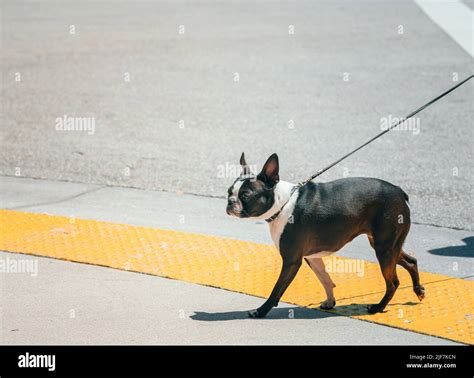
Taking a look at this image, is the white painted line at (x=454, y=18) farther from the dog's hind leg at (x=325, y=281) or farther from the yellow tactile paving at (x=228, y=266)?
the dog's hind leg at (x=325, y=281)

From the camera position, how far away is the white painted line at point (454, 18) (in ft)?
52.5

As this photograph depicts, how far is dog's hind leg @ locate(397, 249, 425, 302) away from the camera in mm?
6234

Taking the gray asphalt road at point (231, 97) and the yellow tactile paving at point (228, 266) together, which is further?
the gray asphalt road at point (231, 97)

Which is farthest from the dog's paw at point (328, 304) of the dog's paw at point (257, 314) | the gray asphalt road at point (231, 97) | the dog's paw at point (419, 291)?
the gray asphalt road at point (231, 97)

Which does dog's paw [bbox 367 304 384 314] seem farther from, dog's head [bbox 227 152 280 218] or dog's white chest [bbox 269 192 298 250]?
dog's head [bbox 227 152 280 218]

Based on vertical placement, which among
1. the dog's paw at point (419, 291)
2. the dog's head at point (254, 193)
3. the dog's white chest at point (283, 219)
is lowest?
the dog's paw at point (419, 291)

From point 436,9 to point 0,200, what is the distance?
41.1ft

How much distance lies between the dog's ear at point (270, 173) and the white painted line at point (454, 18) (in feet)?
32.6

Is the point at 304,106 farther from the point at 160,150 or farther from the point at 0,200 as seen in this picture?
the point at 0,200

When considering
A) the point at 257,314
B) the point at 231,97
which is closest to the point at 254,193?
the point at 257,314

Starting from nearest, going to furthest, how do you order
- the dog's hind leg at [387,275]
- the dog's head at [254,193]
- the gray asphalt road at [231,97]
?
the dog's head at [254,193], the dog's hind leg at [387,275], the gray asphalt road at [231,97]

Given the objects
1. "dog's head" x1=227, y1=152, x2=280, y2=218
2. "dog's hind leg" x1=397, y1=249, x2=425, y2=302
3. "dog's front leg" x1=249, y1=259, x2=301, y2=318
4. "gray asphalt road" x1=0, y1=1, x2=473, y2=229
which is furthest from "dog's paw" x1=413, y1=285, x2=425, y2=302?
"gray asphalt road" x1=0, y1=1, x2=473, y2=229

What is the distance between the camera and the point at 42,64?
14453 mm
